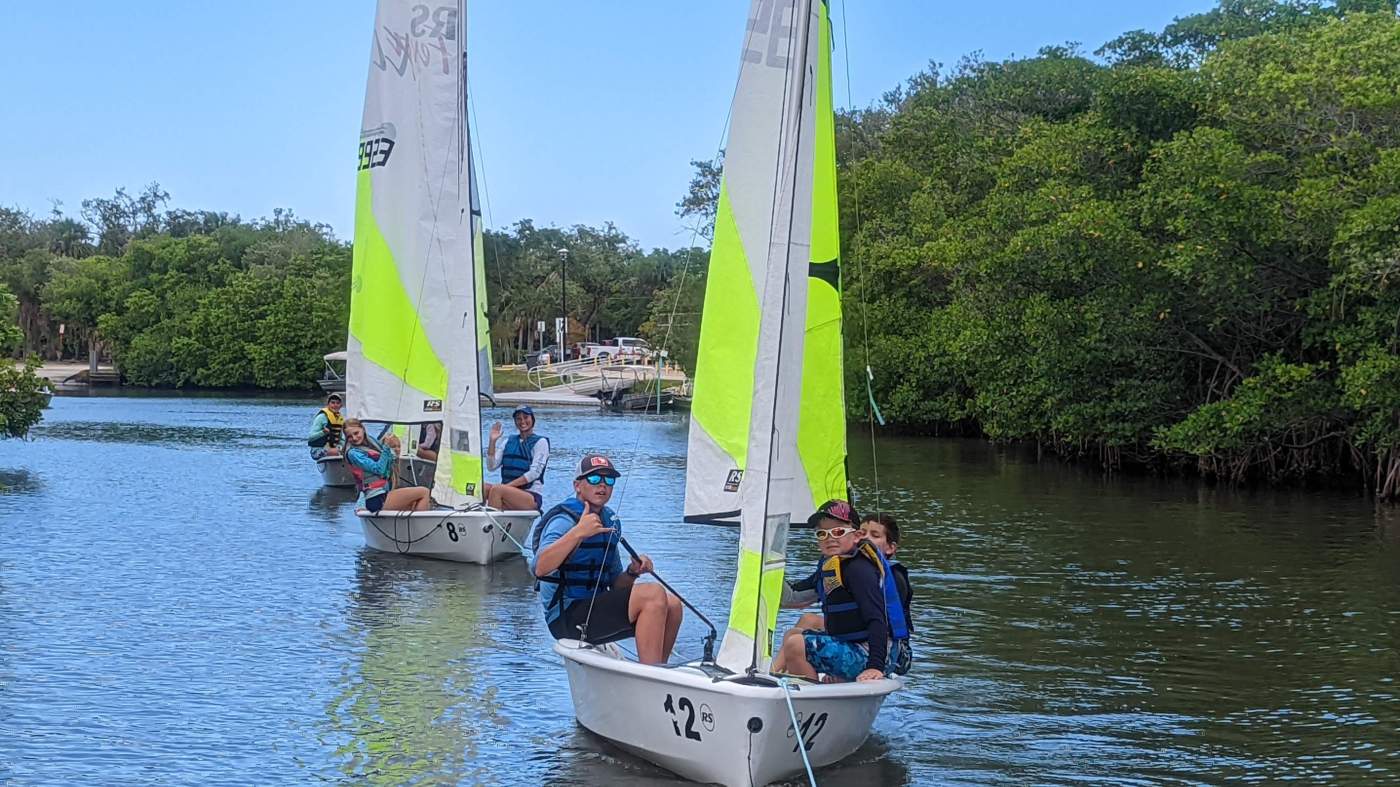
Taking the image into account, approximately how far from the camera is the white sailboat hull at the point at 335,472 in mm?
31312

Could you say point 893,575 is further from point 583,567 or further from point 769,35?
point 769,35

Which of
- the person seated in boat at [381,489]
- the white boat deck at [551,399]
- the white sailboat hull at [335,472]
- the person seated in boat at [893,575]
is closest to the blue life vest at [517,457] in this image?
the person seated in boat at [381,489]

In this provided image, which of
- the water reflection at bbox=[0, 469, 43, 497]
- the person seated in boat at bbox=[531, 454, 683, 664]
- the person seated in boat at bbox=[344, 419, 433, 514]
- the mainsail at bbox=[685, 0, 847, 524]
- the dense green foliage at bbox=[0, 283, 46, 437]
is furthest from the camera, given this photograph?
the dense green foliage at bbox=[0, 283, 46, 437]

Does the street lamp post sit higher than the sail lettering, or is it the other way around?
the street lamp post

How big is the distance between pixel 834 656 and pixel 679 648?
492 centimetres

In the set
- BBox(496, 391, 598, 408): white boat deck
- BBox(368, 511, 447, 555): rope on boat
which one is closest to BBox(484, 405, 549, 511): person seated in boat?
BBox(368, 511, 447, 555): rope on boat

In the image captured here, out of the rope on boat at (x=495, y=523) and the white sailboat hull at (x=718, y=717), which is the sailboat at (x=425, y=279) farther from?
the white sailboat hull at (x=718, y=717)

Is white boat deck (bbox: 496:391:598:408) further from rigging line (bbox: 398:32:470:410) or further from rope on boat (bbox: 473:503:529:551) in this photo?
rope on boat (bbox: 473:503:529:551)

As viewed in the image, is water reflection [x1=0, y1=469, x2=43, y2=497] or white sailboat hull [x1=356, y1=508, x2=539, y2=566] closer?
white sailboat hull [x1=356, y1=508, x2=539, y2=566]

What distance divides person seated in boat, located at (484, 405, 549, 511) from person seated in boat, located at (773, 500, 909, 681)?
1005 centimetres

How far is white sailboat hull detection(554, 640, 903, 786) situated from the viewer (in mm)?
9234

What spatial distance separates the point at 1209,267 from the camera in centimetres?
2873

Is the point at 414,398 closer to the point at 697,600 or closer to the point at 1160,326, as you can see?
the point at 697,600

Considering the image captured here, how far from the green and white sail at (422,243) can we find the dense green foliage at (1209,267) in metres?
6.92
